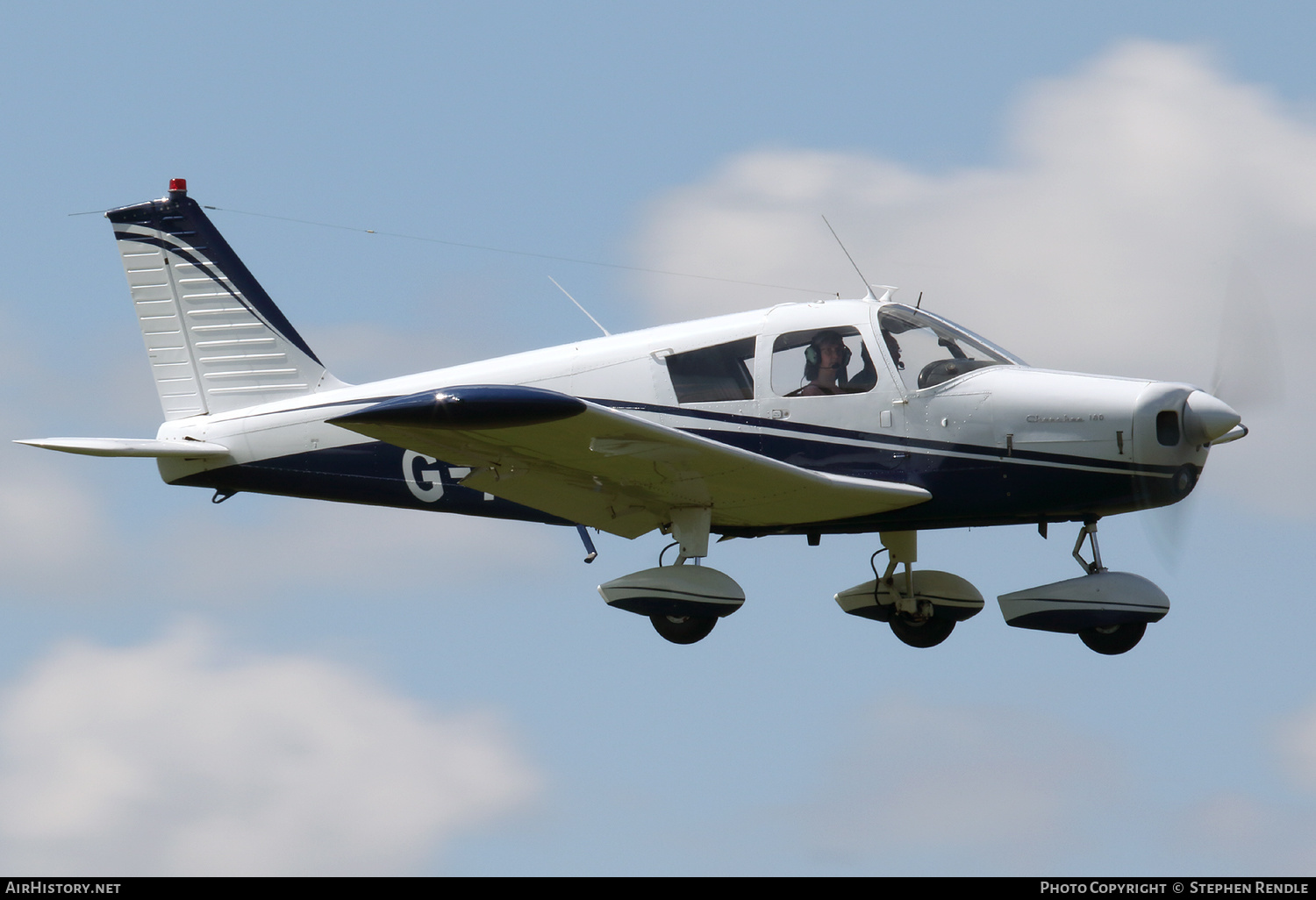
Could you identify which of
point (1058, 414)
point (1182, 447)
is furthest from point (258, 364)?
point (1182, 447)

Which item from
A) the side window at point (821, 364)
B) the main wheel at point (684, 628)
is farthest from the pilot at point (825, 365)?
the main wheel at point (684, 628)

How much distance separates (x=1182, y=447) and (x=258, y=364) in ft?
27.5

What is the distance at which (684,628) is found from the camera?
→ 1295cm

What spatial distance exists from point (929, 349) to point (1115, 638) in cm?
269

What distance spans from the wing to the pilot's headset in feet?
2.72

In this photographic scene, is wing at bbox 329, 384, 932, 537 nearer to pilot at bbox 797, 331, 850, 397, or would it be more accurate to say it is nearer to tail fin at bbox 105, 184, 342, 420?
pilot at bbox 797, 331, 850, 397

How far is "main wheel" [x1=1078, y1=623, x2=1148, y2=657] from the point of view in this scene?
12461 mm

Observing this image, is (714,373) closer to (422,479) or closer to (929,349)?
(929,349)

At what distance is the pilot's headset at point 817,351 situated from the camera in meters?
12.6

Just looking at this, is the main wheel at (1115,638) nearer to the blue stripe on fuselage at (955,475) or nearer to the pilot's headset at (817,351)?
the blue stripe on fuselage at (955,475)

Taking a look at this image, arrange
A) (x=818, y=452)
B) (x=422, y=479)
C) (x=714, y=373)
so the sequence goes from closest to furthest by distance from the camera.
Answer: (x=818, y=452), (x=714, y=373), (x=422, y=479)

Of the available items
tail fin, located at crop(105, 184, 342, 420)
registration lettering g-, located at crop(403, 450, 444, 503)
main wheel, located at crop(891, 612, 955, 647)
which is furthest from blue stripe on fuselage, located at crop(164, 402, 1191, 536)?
tail fin, located at crop(105, 184, 342, 420)

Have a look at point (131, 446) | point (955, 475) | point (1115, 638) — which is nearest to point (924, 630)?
point (1115, 638)

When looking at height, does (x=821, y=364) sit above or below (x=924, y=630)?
above
